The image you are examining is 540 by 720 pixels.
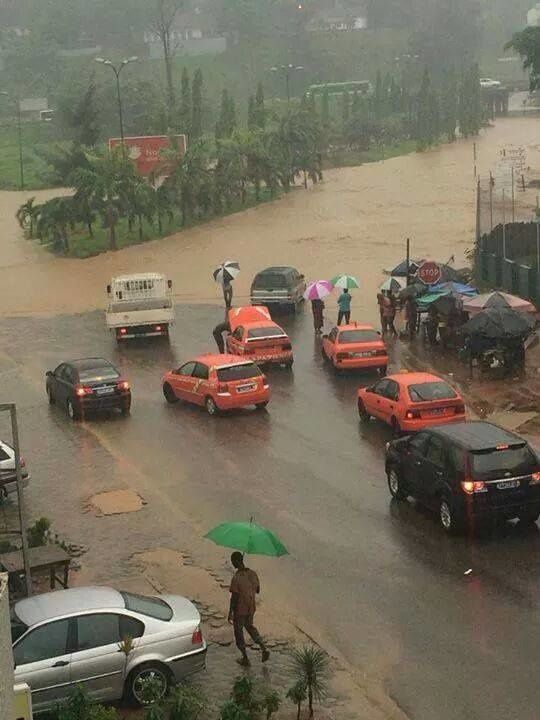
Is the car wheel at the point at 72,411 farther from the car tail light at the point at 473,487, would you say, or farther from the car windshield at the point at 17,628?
the car windshield at the point at 17,628

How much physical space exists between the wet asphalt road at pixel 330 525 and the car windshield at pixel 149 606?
6.71ft

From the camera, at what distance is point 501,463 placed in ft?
53.5

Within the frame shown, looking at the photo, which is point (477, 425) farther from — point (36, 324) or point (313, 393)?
point (36, 324)

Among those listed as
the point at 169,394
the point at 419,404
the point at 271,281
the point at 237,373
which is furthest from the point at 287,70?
the point at 419,404

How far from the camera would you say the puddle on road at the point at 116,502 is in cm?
1892

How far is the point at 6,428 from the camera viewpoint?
999 inches

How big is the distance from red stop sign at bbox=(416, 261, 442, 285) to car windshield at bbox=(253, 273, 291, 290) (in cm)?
687

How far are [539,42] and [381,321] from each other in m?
19.9

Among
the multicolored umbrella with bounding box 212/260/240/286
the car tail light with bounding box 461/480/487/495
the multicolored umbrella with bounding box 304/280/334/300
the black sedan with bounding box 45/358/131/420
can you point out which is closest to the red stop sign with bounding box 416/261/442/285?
the multicolored umbrella with bounding box 304/280/334/300

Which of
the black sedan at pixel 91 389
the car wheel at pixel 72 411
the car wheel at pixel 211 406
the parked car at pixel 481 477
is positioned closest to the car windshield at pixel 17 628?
the parked car at pixel 481 477

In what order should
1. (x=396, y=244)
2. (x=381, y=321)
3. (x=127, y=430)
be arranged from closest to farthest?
(x=127, y=430), (x=381, y=321), (x=396, y=244)

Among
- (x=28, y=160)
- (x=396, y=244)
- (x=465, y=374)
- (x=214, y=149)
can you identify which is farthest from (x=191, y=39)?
(x=465, y=374)

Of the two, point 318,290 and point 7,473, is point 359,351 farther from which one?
point 7,473

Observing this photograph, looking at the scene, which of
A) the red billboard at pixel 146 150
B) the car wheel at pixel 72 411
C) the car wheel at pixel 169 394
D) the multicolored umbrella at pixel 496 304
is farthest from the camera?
the red billboard at pixel 146 150
